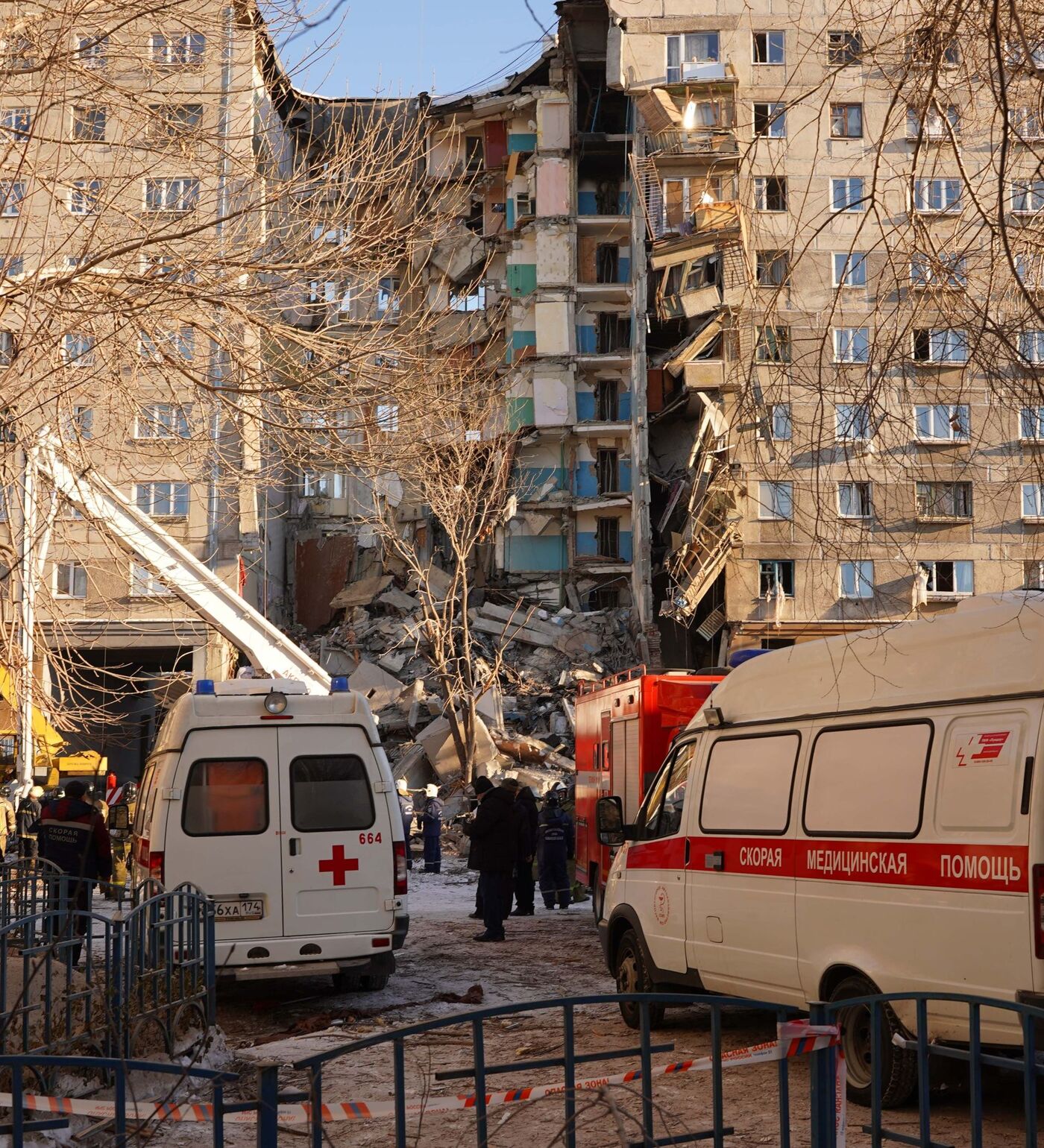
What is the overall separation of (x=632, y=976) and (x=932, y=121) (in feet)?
21.9

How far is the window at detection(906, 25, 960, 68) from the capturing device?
5613 millimetres

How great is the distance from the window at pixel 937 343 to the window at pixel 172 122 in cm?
539

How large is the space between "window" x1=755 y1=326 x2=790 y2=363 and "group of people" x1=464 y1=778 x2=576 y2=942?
9.92m

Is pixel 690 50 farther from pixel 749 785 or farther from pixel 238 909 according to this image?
pixel 749 785

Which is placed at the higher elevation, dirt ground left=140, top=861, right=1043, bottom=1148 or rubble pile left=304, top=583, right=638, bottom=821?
→ rubble pile left=304, top=583, right=638, bottom=821

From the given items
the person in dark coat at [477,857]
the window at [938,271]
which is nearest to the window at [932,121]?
the window at [938,271]

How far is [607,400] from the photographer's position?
50.7m

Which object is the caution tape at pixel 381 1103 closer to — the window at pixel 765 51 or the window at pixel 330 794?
the window at pixel 330 794

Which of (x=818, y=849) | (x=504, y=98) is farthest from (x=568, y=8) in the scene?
(x=818, y=849)

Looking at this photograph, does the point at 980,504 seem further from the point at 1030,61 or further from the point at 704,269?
the point at 1030,61

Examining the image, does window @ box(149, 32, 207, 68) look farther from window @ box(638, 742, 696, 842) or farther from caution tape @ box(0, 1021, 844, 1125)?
caution tape @ box(0, 1021, 844, 1125)

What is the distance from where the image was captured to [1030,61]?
584cm

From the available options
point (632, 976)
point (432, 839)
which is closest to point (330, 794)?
point (632, 976)

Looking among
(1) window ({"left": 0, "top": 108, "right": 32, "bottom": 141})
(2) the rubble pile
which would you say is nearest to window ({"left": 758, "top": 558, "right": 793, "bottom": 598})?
(2) the rubble pile
